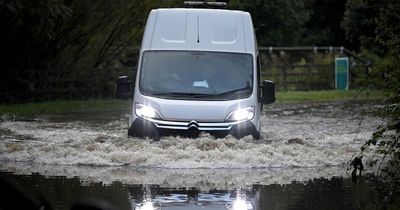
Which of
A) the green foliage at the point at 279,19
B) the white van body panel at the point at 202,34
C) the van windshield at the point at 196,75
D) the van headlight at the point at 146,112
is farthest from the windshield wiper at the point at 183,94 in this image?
the green foliage at the point at 279,19

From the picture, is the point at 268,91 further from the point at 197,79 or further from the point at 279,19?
the point at 279,19

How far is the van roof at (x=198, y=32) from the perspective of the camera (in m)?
17.6

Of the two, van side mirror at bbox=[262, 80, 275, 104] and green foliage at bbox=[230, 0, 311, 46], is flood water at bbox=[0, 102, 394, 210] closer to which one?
van side mirror at bbox=[262, 80, 275, 104]

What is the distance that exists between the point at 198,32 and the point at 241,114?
6.77ft

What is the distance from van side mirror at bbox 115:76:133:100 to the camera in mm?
17203

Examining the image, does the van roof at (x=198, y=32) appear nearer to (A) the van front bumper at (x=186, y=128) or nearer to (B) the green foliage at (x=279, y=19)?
(A) the van front bumper at (x=186, y=128)

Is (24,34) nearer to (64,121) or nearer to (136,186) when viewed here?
(64,121)

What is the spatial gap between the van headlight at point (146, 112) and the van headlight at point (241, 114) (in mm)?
1272

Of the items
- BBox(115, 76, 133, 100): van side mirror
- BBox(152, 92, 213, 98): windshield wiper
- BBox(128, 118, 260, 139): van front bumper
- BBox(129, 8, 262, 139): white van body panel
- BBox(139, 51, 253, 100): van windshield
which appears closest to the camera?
BBox(128, 118, 260, 139): van front bumper

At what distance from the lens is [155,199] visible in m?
11.9

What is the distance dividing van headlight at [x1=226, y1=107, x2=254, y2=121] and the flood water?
1.30ft

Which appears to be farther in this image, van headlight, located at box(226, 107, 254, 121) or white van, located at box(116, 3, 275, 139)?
van headlight, located at box(226, 107, 254, 121)

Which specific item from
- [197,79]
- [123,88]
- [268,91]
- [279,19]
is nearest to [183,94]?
[197,79]

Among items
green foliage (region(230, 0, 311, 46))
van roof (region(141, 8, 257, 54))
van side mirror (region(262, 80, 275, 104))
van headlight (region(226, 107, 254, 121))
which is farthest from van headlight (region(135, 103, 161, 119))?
green foliage (region(230, 0, 311, 46))
